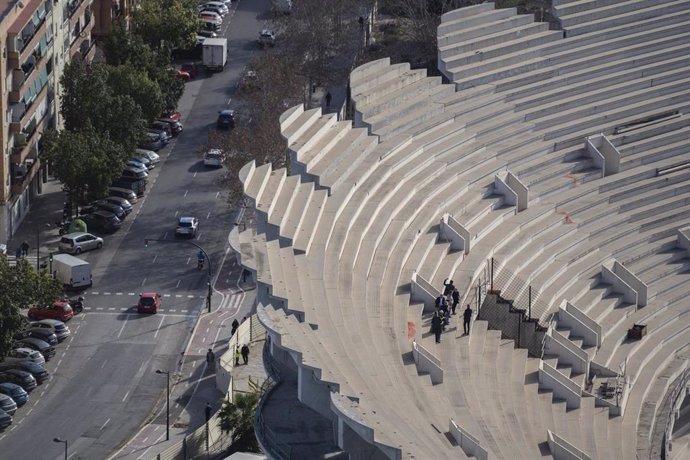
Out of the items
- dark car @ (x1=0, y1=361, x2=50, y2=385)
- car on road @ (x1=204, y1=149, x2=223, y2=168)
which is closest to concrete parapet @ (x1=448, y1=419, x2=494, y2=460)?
dark car @ (x1=0, y1=361, x2=50, y2=385)

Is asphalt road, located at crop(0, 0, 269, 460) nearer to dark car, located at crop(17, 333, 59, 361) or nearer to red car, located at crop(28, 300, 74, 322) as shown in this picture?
dark car, located at crop(17, 333, 59, 361)

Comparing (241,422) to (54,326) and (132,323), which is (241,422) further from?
(132,323)

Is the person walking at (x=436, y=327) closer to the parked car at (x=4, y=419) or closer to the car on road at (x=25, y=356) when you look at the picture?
the parked car at (x=4, y=419)

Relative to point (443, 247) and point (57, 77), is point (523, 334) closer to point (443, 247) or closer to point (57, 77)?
point (443, 247)

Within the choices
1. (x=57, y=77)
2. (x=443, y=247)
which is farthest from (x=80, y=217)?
(x=443, y=247)

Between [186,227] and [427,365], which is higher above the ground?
[427,365]

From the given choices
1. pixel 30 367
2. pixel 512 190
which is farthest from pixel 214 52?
pixel 512 190

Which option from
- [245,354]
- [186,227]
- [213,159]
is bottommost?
[186,227]
